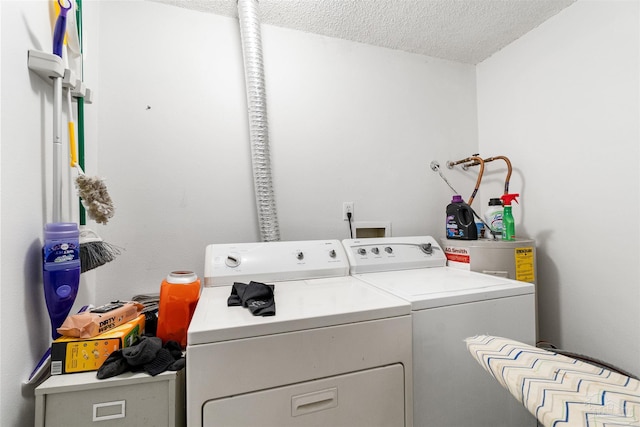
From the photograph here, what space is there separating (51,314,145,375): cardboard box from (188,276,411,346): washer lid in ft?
0.82

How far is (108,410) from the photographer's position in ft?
2.55

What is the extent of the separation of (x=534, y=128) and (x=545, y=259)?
2.65 feet

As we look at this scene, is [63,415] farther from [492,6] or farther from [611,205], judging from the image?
[492,6]

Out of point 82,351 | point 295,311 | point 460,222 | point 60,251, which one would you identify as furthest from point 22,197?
point 460,222

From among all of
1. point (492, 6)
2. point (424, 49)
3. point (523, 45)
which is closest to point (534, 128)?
point (523, 45)

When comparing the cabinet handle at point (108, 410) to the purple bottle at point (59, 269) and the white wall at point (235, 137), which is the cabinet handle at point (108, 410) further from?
the white wall at point (235, 137)

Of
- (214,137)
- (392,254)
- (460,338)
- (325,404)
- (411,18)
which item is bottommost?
(325,404)

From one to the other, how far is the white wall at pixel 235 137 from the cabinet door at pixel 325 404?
919mm

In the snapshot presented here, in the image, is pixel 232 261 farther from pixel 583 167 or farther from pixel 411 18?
pixel 583 167

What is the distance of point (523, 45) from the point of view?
5.98 ft

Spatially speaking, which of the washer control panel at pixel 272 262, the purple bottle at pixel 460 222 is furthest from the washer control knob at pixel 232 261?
the purple bottle at pixel 460 222

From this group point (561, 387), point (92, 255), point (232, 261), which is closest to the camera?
point (561, 387)

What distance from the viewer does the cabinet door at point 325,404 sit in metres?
0.76

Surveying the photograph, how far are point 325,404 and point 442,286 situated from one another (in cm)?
64
